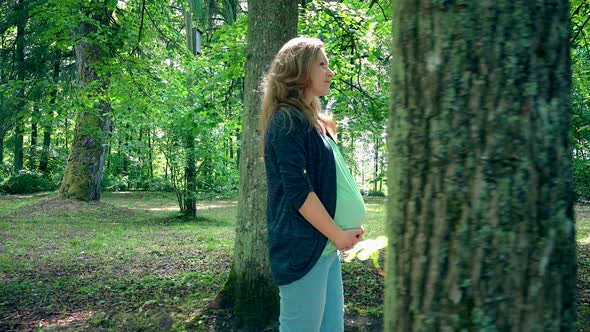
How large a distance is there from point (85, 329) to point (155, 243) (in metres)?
5.09

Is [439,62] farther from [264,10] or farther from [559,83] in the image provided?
[264,10]

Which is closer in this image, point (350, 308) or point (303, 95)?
point (303, 95)

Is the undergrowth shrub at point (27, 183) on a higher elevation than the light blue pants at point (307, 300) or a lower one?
higher

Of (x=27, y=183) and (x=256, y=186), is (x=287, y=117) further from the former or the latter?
(x=27, y=183)

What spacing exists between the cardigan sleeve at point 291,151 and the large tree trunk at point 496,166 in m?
0.88

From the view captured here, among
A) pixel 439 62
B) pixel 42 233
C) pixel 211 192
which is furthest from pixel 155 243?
pixel 439 62

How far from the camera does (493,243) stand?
1367 millimetres

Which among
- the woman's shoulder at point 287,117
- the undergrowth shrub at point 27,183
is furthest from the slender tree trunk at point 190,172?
the undergrowth shrub at point 27,183

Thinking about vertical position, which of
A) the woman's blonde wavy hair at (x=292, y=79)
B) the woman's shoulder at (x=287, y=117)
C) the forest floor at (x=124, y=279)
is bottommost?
the forest floor at (x=124, y=279)

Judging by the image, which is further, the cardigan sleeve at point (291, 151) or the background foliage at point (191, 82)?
the background foliage at point (191, 82)

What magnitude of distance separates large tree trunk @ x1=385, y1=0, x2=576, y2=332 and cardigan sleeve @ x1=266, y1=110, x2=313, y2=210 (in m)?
0.88

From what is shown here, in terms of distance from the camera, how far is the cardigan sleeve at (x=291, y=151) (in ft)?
7.47

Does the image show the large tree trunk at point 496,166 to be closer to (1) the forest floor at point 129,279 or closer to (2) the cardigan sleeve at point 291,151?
(2) the cardigan sleeve at point 291,151

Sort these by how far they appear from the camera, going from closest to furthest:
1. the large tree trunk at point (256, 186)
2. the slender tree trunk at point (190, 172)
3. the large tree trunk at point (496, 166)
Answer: the large tree trunk at point (496, 166), the large tree trunk at point (256, 186), the slender tree trunk at point (190, 172)
